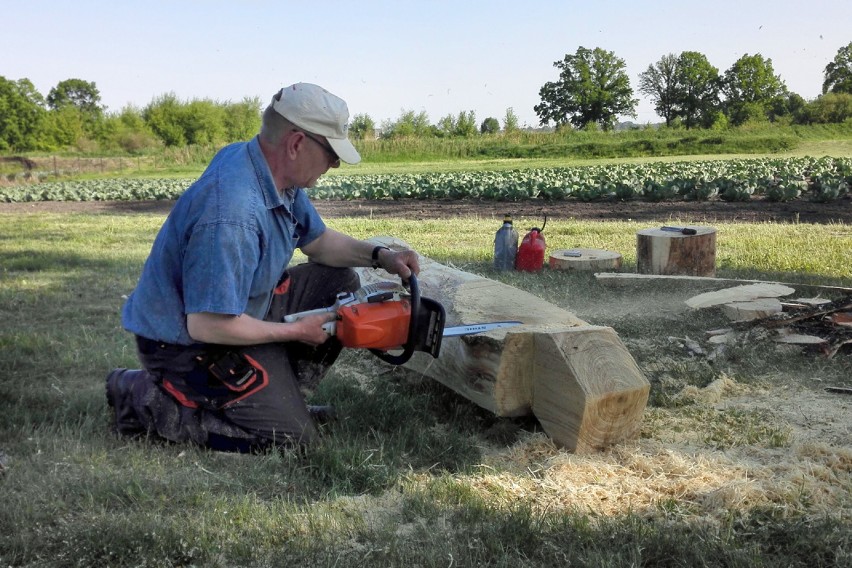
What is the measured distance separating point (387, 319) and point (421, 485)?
0.74 m

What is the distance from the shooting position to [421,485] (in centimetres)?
313

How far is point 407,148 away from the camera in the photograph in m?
44.7

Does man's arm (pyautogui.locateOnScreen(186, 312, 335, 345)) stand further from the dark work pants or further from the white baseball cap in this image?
the white baseball cap

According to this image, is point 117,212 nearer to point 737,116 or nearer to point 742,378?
point 742,378

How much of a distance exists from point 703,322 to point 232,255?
3.97m

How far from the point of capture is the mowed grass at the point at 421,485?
258 cm

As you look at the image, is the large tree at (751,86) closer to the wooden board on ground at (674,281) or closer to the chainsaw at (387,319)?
the wooden board on ground at (674,281)

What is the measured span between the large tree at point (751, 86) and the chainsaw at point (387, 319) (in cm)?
7804

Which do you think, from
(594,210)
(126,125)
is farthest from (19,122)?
(594,210)

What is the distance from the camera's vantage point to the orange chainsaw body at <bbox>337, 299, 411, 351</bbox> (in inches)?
132

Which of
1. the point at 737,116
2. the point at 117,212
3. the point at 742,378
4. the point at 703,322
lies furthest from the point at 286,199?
the point at 737,116

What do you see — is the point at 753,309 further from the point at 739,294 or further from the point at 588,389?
the point at 588,389

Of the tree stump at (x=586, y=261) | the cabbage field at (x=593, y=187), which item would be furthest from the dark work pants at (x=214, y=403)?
the cabbage field at (x=593, y=187)

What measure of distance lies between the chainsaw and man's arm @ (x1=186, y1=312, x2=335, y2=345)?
7cm
